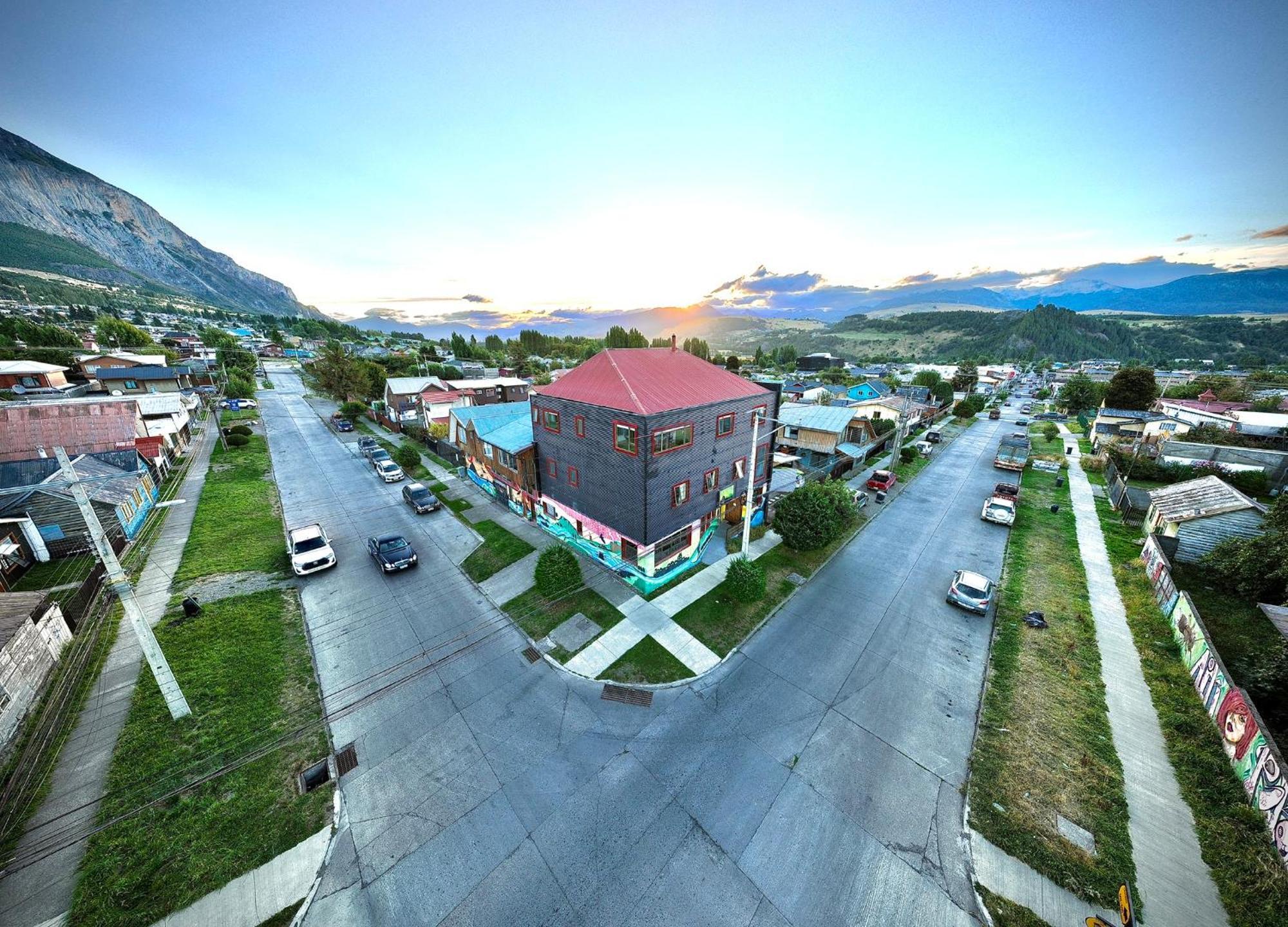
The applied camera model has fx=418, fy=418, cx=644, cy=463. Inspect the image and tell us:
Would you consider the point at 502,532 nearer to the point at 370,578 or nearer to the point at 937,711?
the point at 370,578

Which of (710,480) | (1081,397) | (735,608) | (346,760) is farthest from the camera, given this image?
(1081,397)

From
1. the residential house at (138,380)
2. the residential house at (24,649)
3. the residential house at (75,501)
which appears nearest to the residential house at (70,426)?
the residential house at (75,501)

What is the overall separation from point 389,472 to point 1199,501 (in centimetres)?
5418

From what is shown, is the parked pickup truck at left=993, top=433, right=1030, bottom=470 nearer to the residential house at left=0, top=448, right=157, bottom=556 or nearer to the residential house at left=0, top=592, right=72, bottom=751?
the residential house at left=0, top=592, right=72, bottom=751

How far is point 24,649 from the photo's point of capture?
1380 centimetres

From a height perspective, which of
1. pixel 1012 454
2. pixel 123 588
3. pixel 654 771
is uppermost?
pixel 123 588

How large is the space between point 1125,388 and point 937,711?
81811 millimetres

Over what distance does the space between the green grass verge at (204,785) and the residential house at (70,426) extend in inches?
1026

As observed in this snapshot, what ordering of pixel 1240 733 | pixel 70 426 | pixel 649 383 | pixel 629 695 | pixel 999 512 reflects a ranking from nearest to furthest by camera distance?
pixel 1240 733 < pixel 629 695 < pixel 649 383 < pixel 999 512 < pixel 70 426

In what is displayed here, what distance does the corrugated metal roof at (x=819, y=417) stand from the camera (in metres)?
42.2

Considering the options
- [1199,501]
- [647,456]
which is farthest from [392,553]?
[1199,501]

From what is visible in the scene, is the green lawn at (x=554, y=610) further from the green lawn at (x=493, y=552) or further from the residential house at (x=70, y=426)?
the residential house at (x=70, y=426)

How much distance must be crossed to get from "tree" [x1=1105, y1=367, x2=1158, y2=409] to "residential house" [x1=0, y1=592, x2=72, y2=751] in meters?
106

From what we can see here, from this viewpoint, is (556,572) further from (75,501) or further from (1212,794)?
(75,501)
